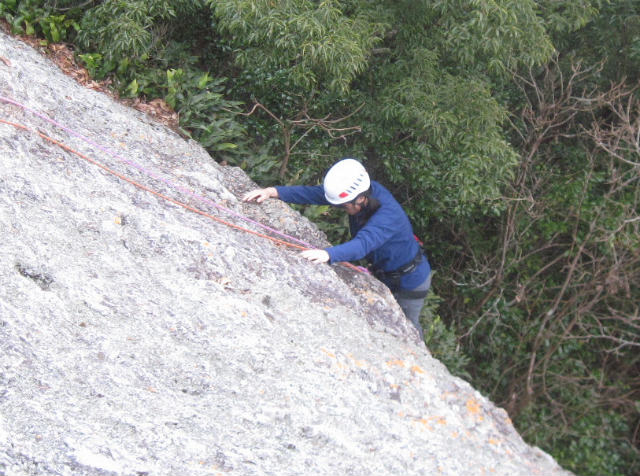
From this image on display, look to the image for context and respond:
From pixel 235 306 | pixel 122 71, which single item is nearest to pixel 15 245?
pixel 235 306

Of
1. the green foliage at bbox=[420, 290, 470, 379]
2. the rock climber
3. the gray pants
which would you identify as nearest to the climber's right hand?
the rock climber

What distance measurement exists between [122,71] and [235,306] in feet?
12.4

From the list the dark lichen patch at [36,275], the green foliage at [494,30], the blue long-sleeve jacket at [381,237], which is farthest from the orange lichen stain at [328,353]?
the green foliage at [494,30]

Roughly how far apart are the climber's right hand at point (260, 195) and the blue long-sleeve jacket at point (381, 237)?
3.6 inches

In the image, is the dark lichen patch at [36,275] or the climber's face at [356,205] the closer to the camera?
the dark lichen patch at [36,275]

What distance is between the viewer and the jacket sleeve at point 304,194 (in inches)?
213

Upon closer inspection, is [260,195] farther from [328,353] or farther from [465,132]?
[465,132]

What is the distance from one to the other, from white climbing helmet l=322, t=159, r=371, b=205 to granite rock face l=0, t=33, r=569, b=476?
0.68m

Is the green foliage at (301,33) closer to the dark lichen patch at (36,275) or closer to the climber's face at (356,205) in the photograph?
the climber's face at (356,205)

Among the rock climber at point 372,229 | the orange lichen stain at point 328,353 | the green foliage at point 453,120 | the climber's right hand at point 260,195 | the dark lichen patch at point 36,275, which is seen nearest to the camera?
the dark lichen patch at point 36,275

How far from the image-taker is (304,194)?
5.44m

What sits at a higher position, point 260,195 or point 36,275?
point 260,195

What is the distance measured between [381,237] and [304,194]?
89 cm

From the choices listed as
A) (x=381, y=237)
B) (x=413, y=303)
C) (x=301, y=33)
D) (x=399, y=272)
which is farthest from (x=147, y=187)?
(x=413, y=303)
